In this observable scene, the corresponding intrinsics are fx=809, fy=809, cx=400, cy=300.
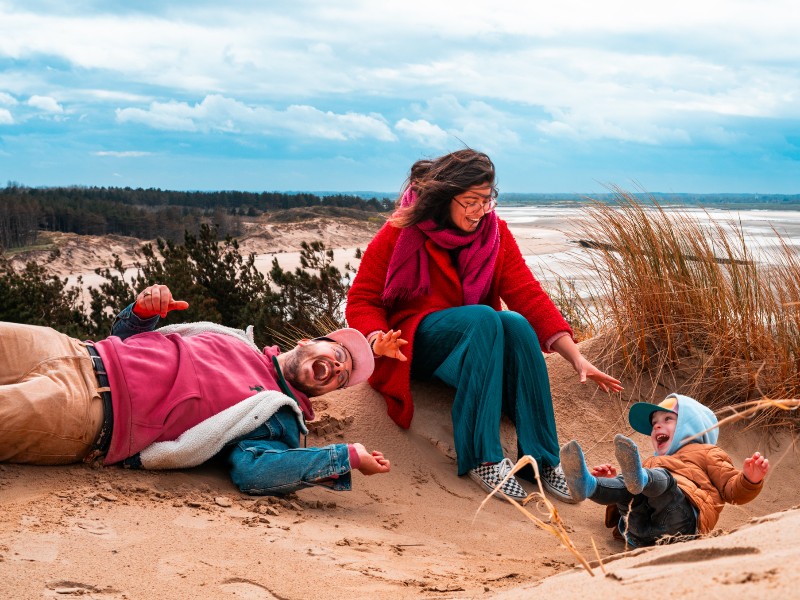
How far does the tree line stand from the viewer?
27.3 metres

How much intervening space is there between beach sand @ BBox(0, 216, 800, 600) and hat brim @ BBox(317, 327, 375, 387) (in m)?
0.45

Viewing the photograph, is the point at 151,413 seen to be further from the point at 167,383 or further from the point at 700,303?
the point at 700,303

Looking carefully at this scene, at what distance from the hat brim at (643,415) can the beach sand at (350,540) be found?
17.9 inches

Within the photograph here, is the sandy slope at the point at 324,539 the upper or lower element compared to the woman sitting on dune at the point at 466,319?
lower

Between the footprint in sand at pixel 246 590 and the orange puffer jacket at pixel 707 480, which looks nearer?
the footprint in sand at pixel 246 590

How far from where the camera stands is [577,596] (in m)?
1.49

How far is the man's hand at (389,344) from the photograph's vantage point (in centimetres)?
350

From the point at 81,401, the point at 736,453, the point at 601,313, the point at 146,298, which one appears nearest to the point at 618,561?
the point at 81,401

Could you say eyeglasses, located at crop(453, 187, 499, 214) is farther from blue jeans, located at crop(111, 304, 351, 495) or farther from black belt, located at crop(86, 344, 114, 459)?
black belt, located at crop(86, 344, 114, 459)

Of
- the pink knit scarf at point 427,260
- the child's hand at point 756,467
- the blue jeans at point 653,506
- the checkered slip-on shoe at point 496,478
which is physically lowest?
the checkered slip-on shoe at point 496,478

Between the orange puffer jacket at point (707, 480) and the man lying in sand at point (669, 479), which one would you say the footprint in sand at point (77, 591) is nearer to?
the man lying in sand at point (669, 479)

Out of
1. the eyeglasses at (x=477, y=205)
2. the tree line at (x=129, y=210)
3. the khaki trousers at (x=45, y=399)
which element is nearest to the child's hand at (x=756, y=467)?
the eyeglasses at (x=477, y=205)

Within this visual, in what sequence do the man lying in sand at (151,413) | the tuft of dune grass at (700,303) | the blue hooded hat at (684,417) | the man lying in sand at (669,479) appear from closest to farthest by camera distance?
the man lying in sand at (669,479) → the man lying in sand at (151,413) → the blue hooded hat at (684,417) → the tuft of dune grass at (700,303)

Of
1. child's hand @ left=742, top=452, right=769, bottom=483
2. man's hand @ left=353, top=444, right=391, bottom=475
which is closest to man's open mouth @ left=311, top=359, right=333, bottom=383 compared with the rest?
man's hand @ left=353, top=444, right=391, bottom=475
